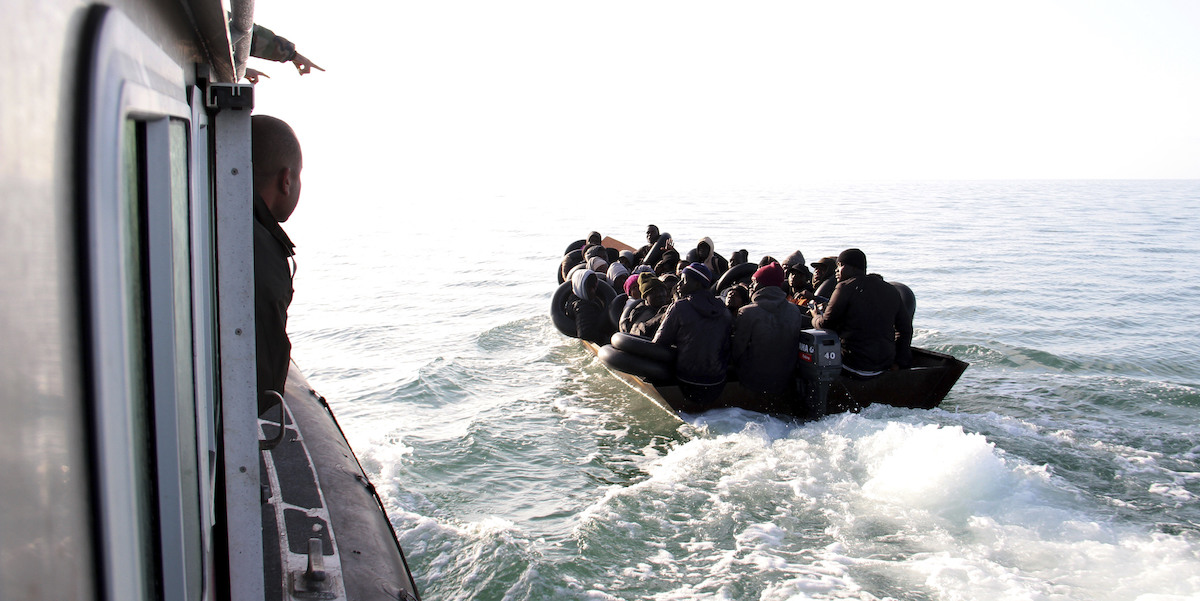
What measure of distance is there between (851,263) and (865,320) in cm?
52

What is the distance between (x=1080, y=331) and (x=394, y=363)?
10650 mm

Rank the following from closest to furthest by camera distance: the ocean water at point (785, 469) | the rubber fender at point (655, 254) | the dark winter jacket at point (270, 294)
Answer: the dark winter jacket at point (270, 294) < the ocean water at point (785, 469) < the rubber fender at point (655, 254)

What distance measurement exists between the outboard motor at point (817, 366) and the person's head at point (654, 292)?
4.36 ft

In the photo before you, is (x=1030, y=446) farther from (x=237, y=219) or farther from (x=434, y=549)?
(x=237, y=219)

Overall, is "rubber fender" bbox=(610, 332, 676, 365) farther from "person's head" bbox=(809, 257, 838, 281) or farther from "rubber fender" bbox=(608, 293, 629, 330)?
"person's head" bbox=(809, 257, 838, 281)

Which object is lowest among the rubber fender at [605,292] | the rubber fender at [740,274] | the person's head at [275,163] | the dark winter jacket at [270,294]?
the rubber fender at [605,292]

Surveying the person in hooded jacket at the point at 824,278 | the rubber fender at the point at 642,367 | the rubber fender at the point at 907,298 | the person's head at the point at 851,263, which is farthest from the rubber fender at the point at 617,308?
the rubber fender at the point at 907,298

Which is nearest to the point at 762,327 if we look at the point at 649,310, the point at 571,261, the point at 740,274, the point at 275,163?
the point at 649,310

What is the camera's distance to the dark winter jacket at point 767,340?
7.07 meters

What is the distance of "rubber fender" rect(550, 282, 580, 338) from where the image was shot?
389 inches

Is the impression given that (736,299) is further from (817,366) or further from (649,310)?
(817,366)

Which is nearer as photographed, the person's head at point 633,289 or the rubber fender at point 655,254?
the person's head at point 633,289

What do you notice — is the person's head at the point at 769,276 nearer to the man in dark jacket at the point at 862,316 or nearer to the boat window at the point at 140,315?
the man in dark jacket at the point at 862,316

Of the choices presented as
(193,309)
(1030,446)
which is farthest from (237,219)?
(1030,446)
